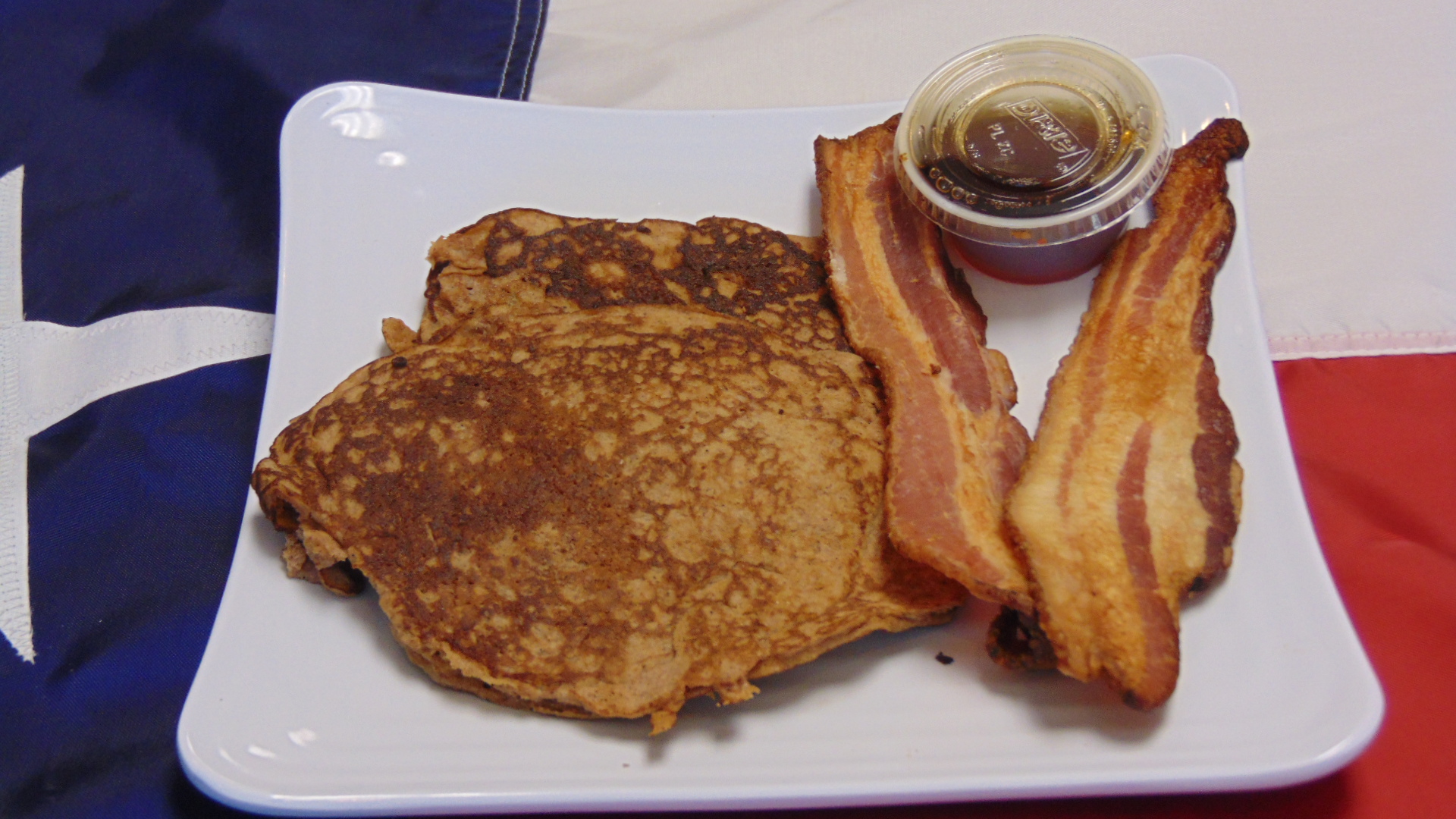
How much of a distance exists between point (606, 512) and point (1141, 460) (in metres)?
1.10

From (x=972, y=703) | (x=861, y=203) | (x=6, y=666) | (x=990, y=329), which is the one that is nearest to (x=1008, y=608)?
(x=972, y=703)

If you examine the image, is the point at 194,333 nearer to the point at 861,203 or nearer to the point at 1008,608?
the point at 861,203

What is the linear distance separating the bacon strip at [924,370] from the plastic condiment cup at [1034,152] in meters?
0.12

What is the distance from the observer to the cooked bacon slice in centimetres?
197

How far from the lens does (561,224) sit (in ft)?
8.66

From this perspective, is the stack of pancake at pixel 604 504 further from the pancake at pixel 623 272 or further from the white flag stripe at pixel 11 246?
the white flag stripe at pixel 11 246

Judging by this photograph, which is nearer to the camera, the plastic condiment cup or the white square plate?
the white square plate

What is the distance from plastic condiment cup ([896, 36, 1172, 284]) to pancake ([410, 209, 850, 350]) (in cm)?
37

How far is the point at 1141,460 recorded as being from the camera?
2.21 meters

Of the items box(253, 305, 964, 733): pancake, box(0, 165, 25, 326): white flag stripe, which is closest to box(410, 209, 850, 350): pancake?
box(253, 305, 964, 733): pancake

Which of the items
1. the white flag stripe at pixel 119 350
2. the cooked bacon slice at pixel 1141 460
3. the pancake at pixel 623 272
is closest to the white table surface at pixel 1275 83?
the cooked bacon slice at pixel 1141 460

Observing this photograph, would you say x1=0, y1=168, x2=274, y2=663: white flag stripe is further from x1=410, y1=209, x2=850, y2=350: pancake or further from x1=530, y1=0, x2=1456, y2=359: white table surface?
x1=530, y1=0, x2=1456, y2=359: white table surface

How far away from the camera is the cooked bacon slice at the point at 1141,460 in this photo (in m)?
1.97

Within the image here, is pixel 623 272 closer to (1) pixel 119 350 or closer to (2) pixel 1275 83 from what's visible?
(1) pixel 119 350
